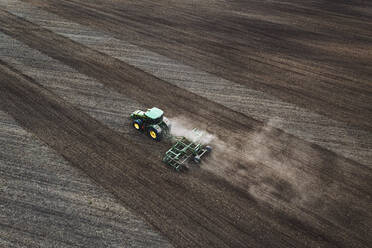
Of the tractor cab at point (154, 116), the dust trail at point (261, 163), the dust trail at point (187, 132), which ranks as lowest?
the tractor cab at point (154, 116)

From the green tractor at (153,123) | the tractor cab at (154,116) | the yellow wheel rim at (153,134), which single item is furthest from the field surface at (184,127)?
the tractor cab at (154,116)

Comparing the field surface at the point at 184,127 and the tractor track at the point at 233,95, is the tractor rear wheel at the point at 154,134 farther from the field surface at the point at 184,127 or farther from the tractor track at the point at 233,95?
the tractor track at the point at 233,95

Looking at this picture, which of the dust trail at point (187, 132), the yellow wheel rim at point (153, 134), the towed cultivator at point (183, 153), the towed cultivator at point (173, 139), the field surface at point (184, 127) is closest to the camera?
the field surface at point (184, 127)

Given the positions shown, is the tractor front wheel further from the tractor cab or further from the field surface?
the tractor cab

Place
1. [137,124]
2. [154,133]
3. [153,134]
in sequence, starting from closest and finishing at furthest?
[154,133], [153,134], [137,124]

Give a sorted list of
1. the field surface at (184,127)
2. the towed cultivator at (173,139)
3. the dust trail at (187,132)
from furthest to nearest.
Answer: the dust trail at (187,132) → the towed cultivator at (173,139) → the field surface at (184,127)

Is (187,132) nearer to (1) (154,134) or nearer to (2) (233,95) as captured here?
(1) (154,134)

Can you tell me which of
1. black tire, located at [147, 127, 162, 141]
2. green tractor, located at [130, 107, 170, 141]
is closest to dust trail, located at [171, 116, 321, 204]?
green tractor, located at [130, 107, 170, 141]

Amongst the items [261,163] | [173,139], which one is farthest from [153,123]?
[261,163]
